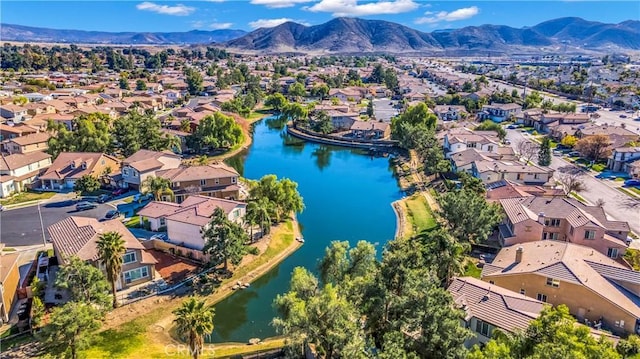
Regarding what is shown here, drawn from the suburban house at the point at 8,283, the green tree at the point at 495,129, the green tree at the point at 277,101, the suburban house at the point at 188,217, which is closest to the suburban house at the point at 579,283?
the suburban house at the point at 188,217

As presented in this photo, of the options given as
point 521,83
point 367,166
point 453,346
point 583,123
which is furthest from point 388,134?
point 521,83

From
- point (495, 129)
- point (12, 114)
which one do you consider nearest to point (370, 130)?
point (495, 129)

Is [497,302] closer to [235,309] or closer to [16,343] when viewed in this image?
[235,309]

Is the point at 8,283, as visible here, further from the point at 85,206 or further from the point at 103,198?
the point at 103,198

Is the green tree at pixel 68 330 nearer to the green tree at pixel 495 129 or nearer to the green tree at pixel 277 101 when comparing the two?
the green tree at pixel 495 129

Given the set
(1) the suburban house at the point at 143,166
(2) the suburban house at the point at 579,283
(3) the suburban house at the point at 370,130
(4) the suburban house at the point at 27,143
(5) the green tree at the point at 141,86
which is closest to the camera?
(2) the suburban house at the point at 579,283
